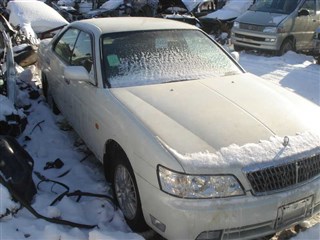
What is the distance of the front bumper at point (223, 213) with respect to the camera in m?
2.52

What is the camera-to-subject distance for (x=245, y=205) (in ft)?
8.38

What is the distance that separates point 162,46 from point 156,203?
188 centimetres

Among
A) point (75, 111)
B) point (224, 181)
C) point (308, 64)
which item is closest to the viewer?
point (224, 181)

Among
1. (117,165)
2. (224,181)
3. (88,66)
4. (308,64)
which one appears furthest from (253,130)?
(308,64)

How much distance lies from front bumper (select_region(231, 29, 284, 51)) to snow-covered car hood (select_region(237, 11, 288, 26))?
29 centimetres

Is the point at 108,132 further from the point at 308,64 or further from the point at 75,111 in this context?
the point at 308,64

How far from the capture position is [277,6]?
35.3 feet

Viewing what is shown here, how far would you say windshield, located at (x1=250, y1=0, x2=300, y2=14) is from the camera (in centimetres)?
1055

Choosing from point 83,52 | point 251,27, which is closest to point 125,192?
point 83,52

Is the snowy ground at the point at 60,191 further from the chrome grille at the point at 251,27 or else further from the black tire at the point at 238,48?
Answer: the black tire at the point at 238,48

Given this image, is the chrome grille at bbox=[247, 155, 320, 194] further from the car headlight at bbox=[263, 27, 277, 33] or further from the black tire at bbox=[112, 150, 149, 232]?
the car headlight at bbox=[263, 27, 277, 33]

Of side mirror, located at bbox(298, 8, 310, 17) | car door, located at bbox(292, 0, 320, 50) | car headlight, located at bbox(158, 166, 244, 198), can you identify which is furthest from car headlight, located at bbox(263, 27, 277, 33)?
car headlight, located at bbox(158, 166, 244, 198)

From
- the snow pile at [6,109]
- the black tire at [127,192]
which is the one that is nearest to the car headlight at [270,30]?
the snow pile at [6,109]

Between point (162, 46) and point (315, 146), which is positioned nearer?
point (315, 146)
